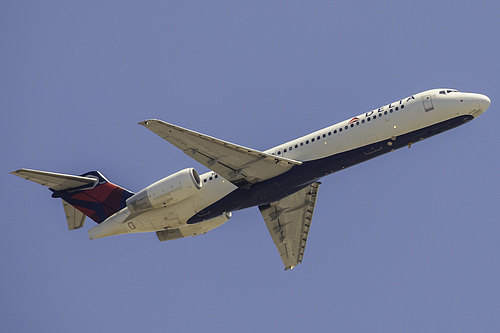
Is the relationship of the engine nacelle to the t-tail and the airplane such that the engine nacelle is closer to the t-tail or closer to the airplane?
the airplane

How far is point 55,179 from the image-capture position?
1628 inches

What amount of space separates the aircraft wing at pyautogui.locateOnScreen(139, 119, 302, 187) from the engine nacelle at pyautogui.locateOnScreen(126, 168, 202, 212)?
1.66 m

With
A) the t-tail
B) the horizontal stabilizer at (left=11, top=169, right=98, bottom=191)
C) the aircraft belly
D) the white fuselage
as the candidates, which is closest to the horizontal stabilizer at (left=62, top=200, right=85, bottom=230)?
the t-tail

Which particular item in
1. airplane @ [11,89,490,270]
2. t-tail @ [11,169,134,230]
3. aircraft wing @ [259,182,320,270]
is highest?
t-tail @ [11,169,134,230]

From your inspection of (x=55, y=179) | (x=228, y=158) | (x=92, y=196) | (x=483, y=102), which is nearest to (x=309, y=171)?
(x=228, y=158)

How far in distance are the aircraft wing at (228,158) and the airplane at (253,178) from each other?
0.05 metres

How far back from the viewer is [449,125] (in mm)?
36812

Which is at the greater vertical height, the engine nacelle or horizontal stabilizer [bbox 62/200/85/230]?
horizontal stabilizer [bbox 62/200/85/230]

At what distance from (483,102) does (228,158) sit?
13734 mm

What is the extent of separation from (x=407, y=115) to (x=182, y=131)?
465 inches

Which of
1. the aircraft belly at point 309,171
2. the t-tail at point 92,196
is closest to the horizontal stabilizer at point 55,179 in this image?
the t-tail at point 92,196

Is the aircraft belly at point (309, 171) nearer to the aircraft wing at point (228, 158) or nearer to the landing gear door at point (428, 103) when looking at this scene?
the aircraft wing at point (228, 158)

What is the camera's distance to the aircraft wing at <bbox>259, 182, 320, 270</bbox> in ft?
140

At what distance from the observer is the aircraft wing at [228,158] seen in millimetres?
36031
